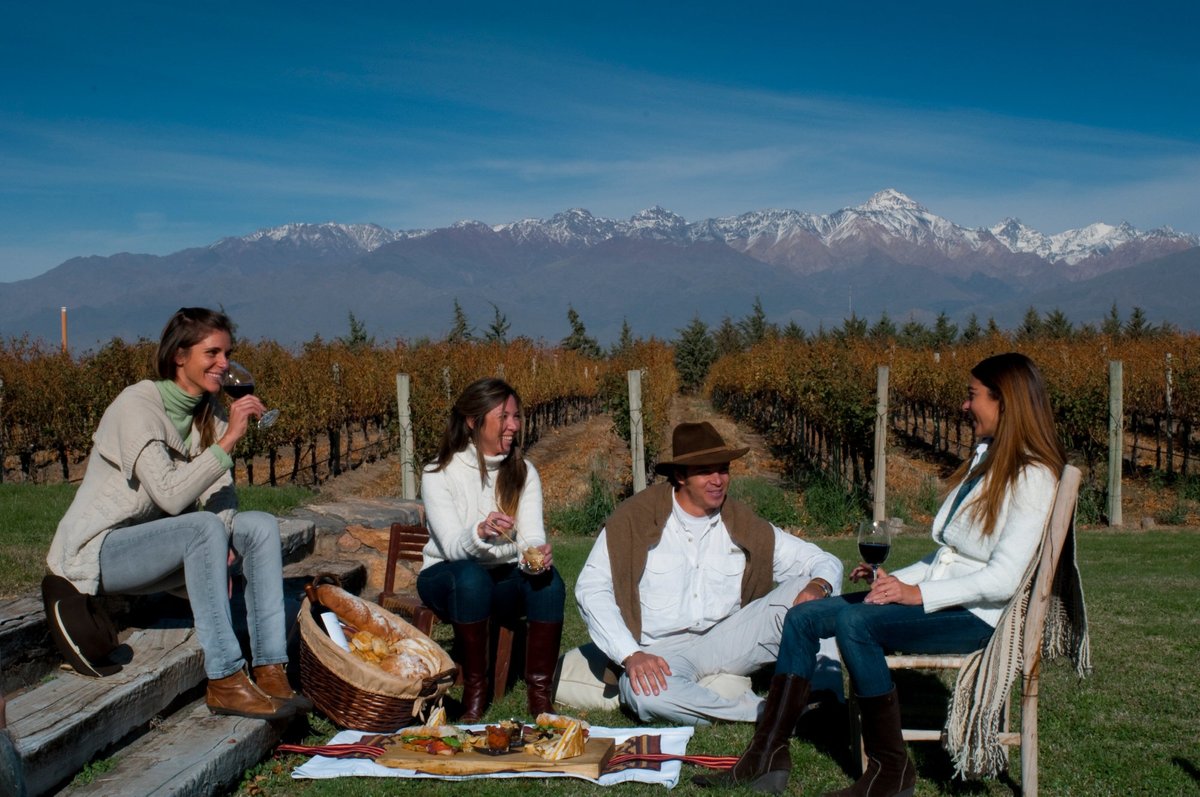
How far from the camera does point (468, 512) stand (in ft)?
15.7

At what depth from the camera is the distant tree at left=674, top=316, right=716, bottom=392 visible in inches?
2130

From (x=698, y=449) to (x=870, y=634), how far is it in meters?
1.04

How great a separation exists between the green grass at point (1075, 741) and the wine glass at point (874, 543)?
80 centimetres

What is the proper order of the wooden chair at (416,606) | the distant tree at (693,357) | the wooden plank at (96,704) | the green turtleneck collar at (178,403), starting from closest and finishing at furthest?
the wooden plank at (96,704) → the green turtleneck collar at (178,403) → the wooden chair at (416,606) → the distant tree at (693,357)

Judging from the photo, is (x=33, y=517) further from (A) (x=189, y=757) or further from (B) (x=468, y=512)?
(A) (x=189, y=757)

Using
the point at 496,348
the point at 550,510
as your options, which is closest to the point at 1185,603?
the point at 550,510

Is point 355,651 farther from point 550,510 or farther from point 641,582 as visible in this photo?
point 550,510

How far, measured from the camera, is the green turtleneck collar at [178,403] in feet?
13.5

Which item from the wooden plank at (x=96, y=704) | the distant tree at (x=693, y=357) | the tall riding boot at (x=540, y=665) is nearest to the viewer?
the wooden plank at (x=96, y=704)

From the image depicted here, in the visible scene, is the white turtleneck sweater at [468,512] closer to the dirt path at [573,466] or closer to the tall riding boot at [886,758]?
the tall riding boot at [886,758]

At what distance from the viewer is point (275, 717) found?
3912mm

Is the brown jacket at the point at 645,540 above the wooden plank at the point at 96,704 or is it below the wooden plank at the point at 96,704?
above

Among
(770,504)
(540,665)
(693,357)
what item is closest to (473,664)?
(540,665)

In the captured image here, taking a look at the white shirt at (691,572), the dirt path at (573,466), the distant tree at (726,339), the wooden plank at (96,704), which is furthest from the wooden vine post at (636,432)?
the distant tree at (726,339)
